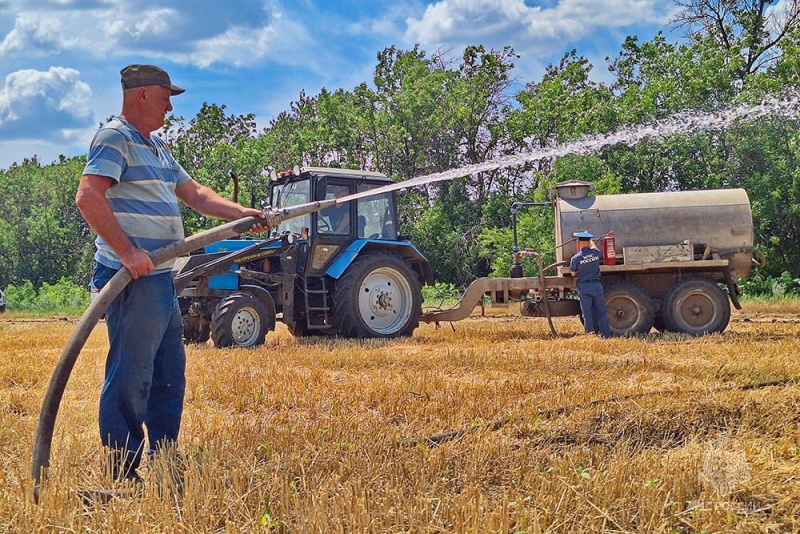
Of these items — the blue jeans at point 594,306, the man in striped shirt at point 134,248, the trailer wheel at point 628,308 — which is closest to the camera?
the man in striped shirt at point 134,248

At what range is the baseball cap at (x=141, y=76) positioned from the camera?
3.52 meters

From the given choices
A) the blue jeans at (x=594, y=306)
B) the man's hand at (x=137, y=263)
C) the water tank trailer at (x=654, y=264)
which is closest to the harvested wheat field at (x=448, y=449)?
the man's hand at (x=137, y=263)

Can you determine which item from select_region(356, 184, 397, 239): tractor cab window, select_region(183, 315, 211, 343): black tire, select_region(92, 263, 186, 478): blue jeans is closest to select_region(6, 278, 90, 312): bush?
select_region(183, 315, 211, 343): black tire

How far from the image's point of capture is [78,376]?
22.9ft

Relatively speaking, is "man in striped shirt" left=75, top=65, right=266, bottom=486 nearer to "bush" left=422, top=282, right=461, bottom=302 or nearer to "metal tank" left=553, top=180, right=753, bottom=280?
"metal tank" left=553, top=180, right=753, bottom=280

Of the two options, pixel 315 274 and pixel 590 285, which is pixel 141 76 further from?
pixel 590 285

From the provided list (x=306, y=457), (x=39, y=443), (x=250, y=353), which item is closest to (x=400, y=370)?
(x=250, y=353)

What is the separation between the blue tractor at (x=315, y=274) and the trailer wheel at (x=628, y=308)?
2.78 meters

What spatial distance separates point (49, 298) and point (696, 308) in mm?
26333

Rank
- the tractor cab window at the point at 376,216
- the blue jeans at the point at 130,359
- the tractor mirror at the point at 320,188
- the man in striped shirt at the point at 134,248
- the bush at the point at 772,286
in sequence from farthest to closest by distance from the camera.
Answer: the bush at the point at 772,286 < the tractor cab window at the point at 376,216 < the tractor mirror at the point at 320,188 < the blue jeans at the point at 130,359 < the man in striped shirt at the point at 134,248

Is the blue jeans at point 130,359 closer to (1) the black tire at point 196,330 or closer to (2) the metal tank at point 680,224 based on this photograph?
(1) the black tire at point 196,330

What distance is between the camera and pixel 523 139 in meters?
26.7

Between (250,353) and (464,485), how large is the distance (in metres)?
5.57

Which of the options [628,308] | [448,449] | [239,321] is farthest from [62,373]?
[628,308]
